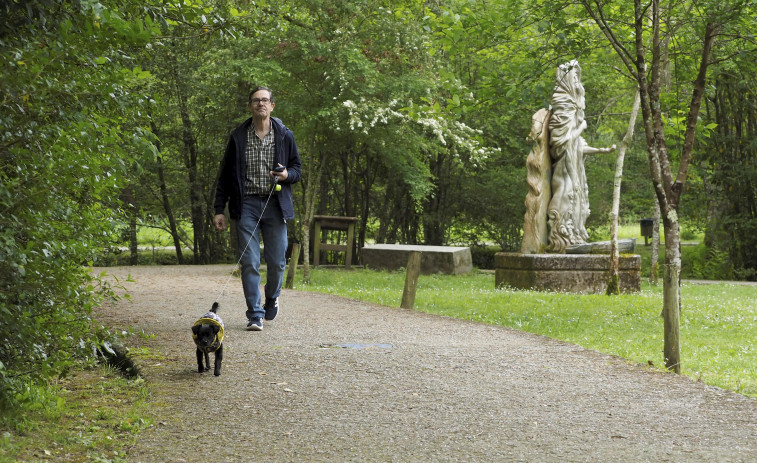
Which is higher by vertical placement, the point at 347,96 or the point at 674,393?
the point at 347,96

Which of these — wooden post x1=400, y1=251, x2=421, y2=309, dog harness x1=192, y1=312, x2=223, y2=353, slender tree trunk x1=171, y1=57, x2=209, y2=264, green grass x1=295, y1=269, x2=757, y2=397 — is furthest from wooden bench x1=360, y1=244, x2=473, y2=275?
dog harness x1=192, y1=312, x2=223, y2=353

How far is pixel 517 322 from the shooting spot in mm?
10977

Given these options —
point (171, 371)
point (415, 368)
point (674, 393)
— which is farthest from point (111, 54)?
point (674, 393)

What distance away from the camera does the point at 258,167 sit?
8.47m

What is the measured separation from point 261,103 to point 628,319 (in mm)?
6026

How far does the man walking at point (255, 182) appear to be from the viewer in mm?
8438

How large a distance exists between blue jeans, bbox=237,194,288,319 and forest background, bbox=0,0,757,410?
1176mm

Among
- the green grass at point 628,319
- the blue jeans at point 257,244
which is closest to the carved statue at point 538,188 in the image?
the green grass at point 628,319

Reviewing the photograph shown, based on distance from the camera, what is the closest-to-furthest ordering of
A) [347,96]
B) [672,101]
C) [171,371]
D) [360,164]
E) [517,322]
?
[171,371] < [517,322] < [672,101] < [347,96] < [360,164]

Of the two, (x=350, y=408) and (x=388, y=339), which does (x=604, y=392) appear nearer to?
(x=350, y=408)

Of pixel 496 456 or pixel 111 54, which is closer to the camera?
pixel 496 456

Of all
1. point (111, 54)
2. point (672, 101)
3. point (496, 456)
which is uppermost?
point (672, 101)

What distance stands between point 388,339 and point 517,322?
9.90 feet

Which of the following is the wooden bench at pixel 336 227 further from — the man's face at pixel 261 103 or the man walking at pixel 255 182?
the man's face at pixel 261 103
